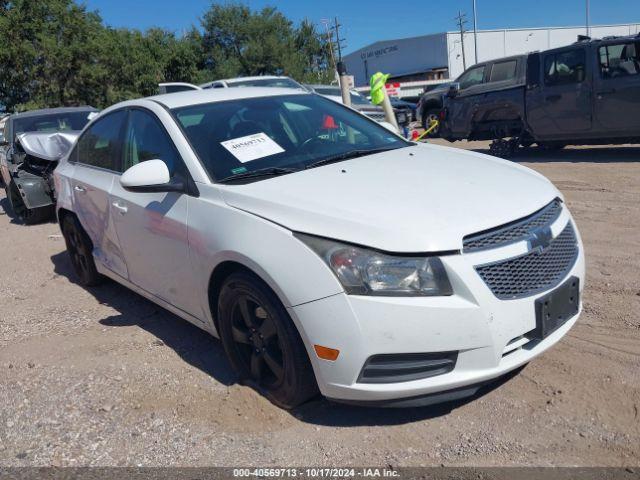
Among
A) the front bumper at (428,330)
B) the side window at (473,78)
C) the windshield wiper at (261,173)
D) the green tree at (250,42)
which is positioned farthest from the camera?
the green tree at (250,42)

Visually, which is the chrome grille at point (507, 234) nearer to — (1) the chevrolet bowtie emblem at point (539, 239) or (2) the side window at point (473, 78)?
(1) the chevrolet bowtie emblem at point (539, 239)

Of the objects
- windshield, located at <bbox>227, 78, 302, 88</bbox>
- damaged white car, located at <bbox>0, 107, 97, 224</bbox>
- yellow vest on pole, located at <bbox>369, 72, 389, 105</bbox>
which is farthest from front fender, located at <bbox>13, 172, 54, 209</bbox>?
windshield, located at <bbox>227, 78, 302, 88</bbox>

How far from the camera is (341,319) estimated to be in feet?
8.29

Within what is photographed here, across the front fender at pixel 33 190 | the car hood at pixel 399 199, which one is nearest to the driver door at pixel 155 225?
the car hood at pixel 399 199

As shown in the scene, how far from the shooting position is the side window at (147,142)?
3.62 m

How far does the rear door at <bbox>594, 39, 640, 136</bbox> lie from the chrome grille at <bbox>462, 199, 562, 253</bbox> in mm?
7230

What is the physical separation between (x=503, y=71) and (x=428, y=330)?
36.3ft

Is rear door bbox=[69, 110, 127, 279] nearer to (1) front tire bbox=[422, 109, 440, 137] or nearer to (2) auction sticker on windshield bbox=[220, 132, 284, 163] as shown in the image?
(2) auction sticker on windshield bbox=[220, 132, 284, 163]

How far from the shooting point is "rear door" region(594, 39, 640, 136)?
898cm

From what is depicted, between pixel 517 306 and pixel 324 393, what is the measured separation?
0.94 meters

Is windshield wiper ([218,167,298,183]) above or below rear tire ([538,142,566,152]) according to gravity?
above

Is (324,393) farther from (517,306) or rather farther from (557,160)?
(557,160)

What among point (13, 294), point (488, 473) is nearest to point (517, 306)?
point (488, 473)

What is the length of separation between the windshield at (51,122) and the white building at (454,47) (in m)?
50.4
